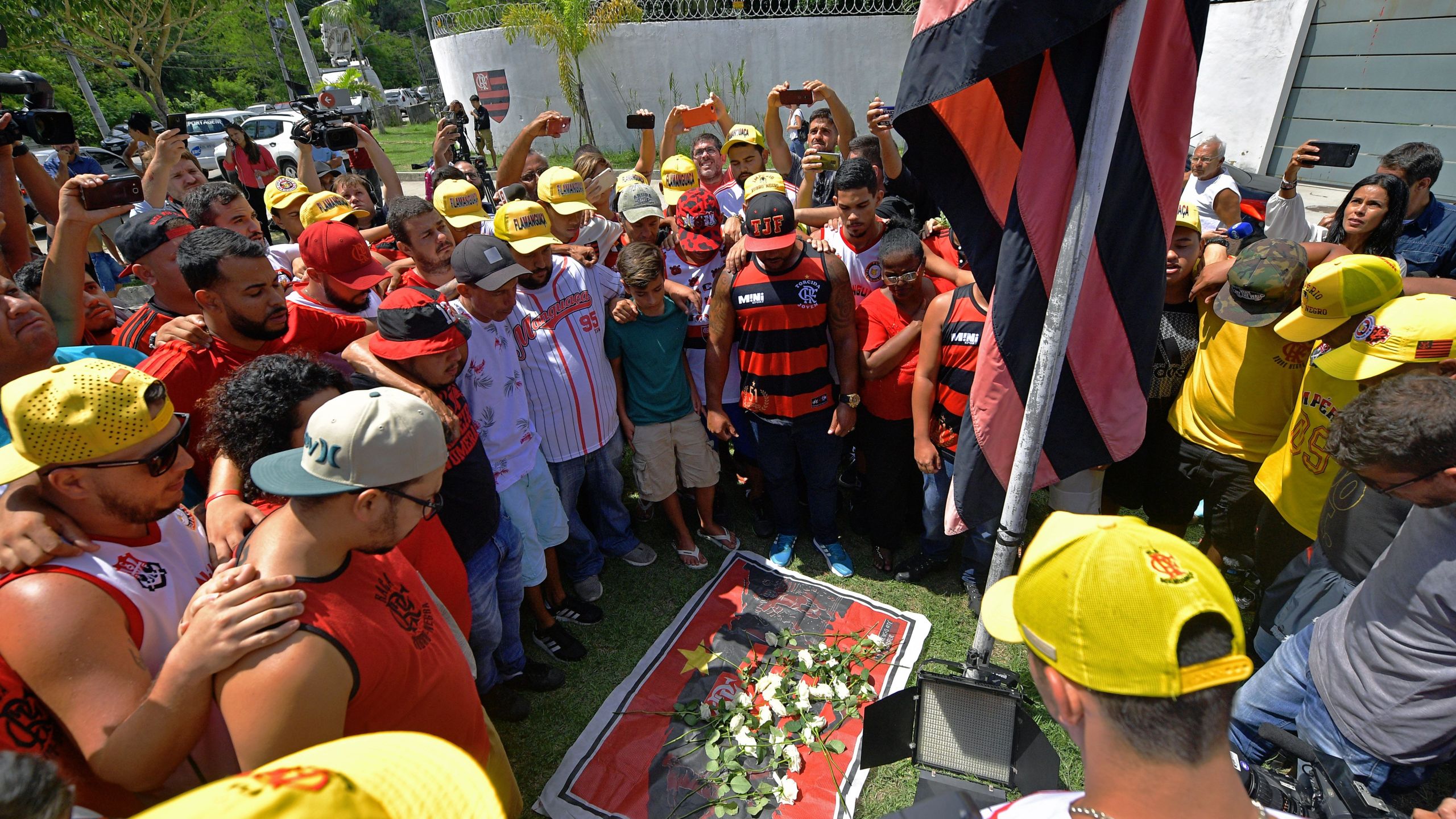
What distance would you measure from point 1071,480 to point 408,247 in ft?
12.8

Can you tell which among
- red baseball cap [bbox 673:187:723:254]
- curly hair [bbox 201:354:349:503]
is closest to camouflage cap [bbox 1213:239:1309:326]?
red baseball cap [bbox 673:187:723:254]

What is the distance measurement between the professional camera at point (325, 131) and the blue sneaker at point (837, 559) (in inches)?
217

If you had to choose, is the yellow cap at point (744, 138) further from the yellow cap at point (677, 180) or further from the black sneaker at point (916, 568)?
the black sneaker at point (916, 568)

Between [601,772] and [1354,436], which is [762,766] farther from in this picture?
[1354,436]

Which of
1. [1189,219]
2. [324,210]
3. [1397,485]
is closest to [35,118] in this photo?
[324,210]

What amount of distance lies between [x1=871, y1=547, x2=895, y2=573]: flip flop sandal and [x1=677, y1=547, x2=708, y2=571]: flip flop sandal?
109 centimetres

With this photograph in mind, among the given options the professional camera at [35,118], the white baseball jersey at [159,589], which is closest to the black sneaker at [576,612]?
the white baseball jersey at [159,589]

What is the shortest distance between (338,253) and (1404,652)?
453cm

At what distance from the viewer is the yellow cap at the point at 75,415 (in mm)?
1729

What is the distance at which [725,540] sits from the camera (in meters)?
4.61

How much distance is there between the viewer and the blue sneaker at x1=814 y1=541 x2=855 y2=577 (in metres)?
4.32

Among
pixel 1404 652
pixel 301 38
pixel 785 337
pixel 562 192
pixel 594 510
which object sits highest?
Answer: pixel 301 38

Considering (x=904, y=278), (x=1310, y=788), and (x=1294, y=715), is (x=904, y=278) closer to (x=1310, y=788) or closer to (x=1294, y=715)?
(x=1294, y=715)

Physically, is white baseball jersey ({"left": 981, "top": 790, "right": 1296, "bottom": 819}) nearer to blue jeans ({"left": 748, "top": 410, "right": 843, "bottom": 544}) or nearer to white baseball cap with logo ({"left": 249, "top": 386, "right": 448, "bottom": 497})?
white baseball cap with logo ({"left": 249, "top": 386, "right": 448, "bottom": 497})
